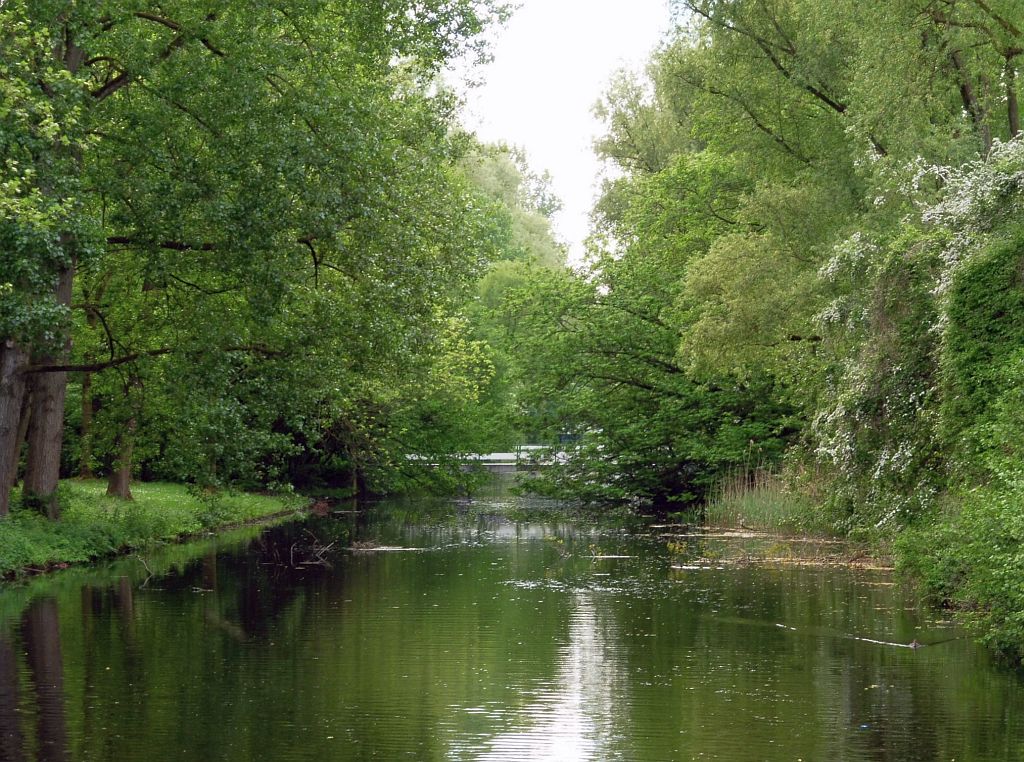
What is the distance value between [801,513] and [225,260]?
11.0 meters

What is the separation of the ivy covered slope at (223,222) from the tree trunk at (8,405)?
42 millimetres

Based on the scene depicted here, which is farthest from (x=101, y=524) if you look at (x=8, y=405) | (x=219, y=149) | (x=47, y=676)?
(x=47, y=676)

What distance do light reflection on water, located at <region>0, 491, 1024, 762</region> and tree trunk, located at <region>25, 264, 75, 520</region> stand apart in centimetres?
261

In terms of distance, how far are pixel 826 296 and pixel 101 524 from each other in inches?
537

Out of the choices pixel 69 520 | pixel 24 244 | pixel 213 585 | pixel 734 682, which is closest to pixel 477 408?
pixel 69 520

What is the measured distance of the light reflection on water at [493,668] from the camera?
31.1ft

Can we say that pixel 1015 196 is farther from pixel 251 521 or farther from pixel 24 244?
pixel 251 521

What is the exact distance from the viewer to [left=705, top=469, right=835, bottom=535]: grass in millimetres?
24203

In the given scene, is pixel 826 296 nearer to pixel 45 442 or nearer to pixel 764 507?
pixel 764 507

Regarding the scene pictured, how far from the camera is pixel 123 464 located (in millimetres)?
28203

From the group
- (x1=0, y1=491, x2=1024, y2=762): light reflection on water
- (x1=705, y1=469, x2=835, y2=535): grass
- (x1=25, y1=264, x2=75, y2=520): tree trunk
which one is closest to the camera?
(x1=0, y1=491, x2=1024, y2=762): light reflection on water

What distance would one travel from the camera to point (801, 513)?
78.7 ft

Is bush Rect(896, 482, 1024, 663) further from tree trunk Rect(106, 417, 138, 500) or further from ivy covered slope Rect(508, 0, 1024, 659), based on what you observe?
tree trunk Rect(106, 417, 138, 500)

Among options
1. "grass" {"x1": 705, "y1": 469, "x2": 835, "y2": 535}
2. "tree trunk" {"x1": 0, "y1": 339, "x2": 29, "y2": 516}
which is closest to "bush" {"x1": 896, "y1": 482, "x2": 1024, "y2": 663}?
"grass" {"x1": 705, "y1": 469, "x2": 835, "y2": 535}
